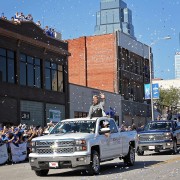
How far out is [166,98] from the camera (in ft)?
273

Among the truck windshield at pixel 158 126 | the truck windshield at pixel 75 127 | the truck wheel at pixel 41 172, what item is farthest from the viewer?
the truck windshield at pixel 158 126

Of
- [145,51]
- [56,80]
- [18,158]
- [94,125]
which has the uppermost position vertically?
[145,51]

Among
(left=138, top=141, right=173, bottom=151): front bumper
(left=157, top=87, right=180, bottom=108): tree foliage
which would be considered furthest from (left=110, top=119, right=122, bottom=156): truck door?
(left=157, top=87, right=180, bottom=108): tree foliage

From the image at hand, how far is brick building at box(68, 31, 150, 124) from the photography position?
55500mm

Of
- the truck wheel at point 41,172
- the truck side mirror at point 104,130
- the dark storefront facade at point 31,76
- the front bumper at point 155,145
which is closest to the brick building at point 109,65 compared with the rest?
the dark storefront facade at point 31,76

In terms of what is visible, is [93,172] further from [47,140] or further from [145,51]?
[145,51]

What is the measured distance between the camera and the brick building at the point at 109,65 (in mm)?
55500

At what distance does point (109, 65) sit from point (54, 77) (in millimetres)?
15686

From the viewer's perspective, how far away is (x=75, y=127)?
47.6 ft

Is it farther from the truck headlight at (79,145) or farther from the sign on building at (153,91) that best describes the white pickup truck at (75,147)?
the sign on building at (153,91)

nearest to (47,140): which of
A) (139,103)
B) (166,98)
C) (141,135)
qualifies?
(141,135)

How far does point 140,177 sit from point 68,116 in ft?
99.6

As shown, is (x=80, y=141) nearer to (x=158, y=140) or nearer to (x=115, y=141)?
(x=115, y=141)

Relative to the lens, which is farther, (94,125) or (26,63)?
(26,63)
